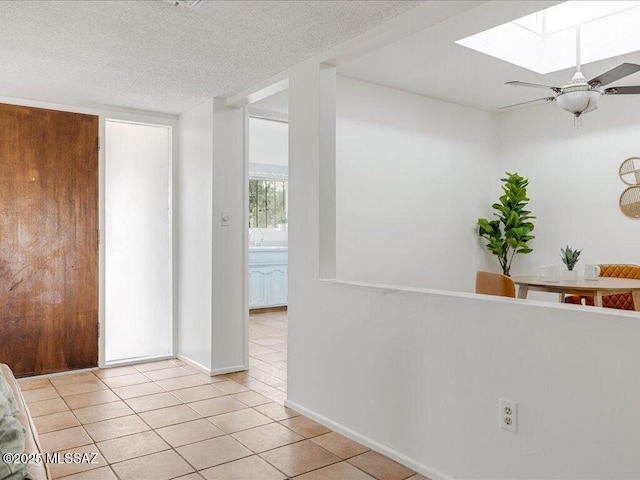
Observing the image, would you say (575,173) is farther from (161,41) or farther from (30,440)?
(30,440)

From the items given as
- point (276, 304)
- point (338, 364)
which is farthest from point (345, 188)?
point (276, 304)

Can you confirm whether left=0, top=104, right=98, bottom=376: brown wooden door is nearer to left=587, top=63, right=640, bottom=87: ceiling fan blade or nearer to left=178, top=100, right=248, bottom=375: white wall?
left=178, top=100, right=248, bottom=375: white wall

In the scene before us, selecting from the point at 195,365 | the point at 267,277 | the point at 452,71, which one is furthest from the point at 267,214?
the point at 452,71

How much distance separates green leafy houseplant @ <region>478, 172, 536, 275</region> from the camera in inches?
198

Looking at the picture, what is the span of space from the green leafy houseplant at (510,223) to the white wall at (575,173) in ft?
0.73

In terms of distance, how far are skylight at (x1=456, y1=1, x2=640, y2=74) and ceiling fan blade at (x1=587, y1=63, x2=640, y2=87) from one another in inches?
30.2

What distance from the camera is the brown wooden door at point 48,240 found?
12.7ft

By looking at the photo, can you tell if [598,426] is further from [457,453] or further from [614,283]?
[614,283]

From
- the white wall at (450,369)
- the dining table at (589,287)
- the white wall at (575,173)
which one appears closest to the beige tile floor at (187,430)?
the white wall at (450,369)

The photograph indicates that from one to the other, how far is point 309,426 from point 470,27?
2.43 meters

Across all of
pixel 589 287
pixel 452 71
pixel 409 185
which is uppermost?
pixel 452 71

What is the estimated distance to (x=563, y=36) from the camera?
3943 millimetres

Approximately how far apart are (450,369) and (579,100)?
216 cm

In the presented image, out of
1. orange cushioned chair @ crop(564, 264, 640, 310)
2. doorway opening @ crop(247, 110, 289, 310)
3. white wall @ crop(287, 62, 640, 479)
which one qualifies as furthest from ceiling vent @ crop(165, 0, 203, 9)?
doorway opening @ crop(247, 110, 289, 310)
